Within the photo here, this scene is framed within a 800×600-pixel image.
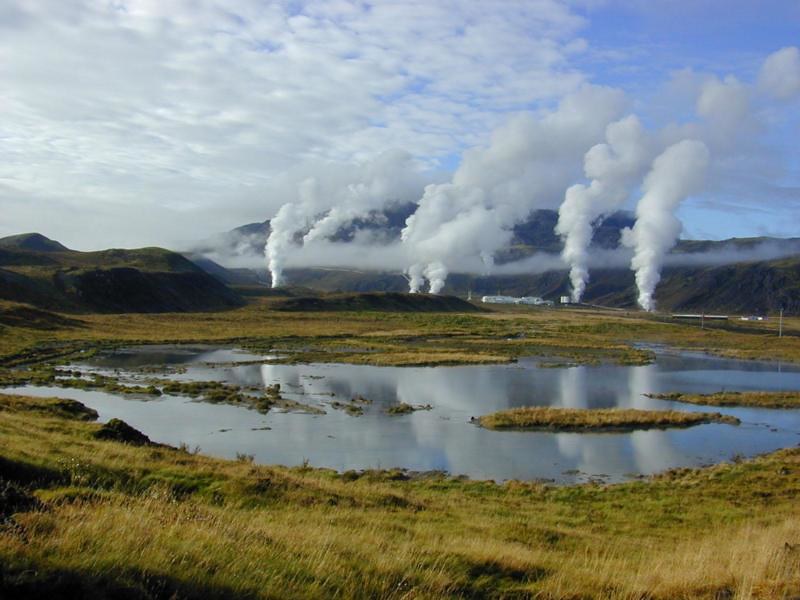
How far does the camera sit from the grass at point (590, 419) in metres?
36.3

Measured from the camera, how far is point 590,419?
37250mm

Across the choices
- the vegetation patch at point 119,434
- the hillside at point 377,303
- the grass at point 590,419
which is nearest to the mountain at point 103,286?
the hillside at point 377,303

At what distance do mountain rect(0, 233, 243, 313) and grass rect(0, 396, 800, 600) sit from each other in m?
114

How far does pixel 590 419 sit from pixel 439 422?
8.73 metres

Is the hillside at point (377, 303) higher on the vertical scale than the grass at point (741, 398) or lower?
higher

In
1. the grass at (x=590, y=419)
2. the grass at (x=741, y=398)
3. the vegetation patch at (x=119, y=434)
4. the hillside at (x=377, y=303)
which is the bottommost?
the grass at (x=741, y=398)

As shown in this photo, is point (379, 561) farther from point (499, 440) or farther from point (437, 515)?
point (499, 440)

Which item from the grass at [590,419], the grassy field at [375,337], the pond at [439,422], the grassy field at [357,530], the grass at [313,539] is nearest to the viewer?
the grass at [313,539]

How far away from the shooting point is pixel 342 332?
335 feet

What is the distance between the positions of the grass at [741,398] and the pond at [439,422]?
1861 millimetres

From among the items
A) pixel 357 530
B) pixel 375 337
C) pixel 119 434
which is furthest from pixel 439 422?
pixel 375 337

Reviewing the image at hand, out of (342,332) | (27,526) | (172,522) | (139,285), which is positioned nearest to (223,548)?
(172,522)

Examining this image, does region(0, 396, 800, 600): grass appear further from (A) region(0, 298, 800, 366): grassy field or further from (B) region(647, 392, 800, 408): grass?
(A) region(0, 298, 800, 366): grassy field

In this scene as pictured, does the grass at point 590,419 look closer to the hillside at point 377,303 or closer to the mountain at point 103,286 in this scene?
the mountain at point 103,286
